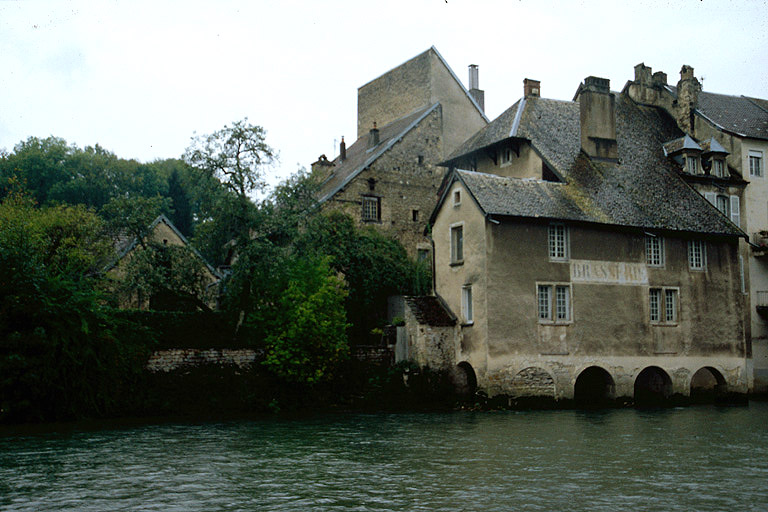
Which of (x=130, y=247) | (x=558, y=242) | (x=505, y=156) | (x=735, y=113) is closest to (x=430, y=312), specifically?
(x=558, y=242)

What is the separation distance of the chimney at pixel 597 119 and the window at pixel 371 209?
10830 mm

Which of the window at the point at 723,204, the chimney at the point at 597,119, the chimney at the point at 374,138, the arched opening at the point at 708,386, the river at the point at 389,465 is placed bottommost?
the river at the point at 389,465

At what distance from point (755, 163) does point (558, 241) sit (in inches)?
502

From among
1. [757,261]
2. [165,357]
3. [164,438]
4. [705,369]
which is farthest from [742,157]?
[164,438]

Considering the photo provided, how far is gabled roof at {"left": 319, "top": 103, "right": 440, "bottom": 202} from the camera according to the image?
4112 centimetres

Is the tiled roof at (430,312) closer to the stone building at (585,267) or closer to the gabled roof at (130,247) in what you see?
the stone building at (585,267)

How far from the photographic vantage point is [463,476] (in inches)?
554

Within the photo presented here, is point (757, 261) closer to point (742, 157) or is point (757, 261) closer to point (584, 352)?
point (742, 157)

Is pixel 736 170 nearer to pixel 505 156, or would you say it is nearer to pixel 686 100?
pixel 686 100

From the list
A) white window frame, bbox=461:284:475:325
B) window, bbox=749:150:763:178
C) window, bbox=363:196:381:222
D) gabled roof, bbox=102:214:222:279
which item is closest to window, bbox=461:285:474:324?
white window frame, bbox=461:284:475:325

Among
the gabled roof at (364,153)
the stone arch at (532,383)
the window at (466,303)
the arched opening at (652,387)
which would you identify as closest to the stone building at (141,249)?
the gabled roof at (364,153)

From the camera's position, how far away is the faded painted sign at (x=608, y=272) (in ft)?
103

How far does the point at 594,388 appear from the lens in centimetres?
3234

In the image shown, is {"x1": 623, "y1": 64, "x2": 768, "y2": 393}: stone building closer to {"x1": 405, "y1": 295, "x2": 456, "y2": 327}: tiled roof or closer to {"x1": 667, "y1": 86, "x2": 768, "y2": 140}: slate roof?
{"x1": 667, "y1": 86, "x2": 768, "y2": 140}: slate roof
